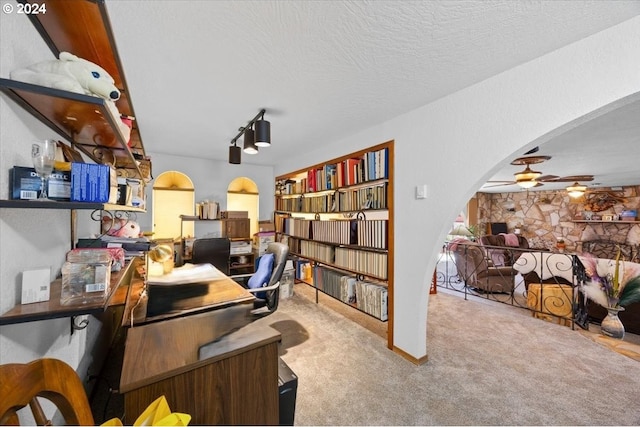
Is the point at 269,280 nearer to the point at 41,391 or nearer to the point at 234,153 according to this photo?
the point at 234,153

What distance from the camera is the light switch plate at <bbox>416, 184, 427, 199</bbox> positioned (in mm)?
2193

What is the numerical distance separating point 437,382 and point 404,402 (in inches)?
15.2

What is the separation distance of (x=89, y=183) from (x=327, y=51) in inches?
53.7

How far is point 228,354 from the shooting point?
968 mm

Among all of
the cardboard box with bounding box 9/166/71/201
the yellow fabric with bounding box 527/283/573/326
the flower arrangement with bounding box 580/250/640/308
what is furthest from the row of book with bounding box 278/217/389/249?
the flower arrangement with bounding box 580/250/640/308

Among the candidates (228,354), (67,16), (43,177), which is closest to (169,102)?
(67,16)

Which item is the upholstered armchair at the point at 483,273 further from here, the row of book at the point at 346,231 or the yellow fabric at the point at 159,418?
the yellow fabric at the point at 159,418

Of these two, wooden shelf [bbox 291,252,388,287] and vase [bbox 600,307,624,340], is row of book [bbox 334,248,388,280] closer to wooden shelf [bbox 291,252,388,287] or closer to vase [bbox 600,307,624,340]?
wooden shelf [bbox 291,252,388,287]

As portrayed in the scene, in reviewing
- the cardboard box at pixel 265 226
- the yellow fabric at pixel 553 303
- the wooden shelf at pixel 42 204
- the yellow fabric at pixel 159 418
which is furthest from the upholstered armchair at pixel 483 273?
the wooden shelf at pixel 42 204

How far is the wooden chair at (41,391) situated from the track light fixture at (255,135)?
79.5 inches

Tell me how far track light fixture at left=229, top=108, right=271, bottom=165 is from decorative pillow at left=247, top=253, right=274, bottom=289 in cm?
110

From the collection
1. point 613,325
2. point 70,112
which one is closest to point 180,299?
point 70,112

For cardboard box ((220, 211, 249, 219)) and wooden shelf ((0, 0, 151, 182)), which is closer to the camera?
wooden shelf ((0, 0, 151, 182))

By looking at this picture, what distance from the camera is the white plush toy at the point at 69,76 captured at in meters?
0.75
